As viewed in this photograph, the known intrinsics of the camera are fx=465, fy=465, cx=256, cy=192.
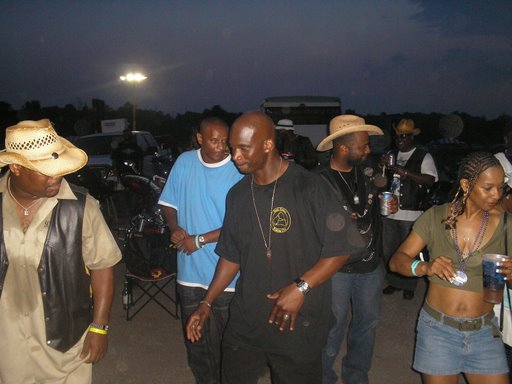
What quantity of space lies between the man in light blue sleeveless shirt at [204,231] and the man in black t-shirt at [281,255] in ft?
2.48

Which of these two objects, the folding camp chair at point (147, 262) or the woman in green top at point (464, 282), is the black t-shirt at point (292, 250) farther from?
the folding camp chair at point (147, 262)

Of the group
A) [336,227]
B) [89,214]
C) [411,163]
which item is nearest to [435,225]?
[336,227]

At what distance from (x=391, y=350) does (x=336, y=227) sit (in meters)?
3.00

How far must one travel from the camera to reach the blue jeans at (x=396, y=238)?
6133 millimetres

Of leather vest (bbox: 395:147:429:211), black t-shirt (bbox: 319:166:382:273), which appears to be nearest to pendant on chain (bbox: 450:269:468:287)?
black t-shirt (bbox: 319:166:382:273)

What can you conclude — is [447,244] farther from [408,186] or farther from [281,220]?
[408,186]

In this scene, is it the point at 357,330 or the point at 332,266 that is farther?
the point at 357,330

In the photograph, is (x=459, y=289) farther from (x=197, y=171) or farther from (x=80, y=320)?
(x=80, y=320)

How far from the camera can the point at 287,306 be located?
2.61 metres

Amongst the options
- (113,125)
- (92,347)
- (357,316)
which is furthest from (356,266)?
(113,125)

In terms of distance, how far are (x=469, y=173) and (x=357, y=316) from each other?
1595 mm

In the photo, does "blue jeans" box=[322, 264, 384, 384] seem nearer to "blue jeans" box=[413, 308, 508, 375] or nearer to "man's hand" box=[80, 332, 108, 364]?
"blue jeans" box=[413, 308, 508, 375]

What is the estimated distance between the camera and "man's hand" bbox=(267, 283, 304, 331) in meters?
2.61

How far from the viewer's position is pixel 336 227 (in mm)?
2717
